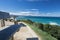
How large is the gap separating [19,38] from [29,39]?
373cm

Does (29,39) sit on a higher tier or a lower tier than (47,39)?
higher

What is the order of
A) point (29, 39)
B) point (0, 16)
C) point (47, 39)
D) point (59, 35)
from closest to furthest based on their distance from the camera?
1. point (0, 16)
2. point (29, 39)
3. point (47, 39)
4. point (59, 35)

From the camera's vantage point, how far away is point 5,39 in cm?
→ 141

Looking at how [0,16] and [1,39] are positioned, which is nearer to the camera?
[1,39]

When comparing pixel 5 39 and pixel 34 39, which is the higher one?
pixel 5 39

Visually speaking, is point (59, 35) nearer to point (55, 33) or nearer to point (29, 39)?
point (55, 33)

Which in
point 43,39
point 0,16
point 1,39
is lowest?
point 43,39

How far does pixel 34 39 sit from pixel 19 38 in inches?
147

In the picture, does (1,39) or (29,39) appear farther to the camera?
(29,39)

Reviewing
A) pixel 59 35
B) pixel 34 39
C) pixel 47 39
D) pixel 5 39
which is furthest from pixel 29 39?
pixel 59 35

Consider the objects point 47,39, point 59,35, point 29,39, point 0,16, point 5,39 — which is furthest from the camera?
point 59,35

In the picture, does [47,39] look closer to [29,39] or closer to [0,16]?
[29,39]

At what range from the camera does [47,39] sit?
258 inches

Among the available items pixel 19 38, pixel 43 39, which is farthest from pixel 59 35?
pixel 19 38
